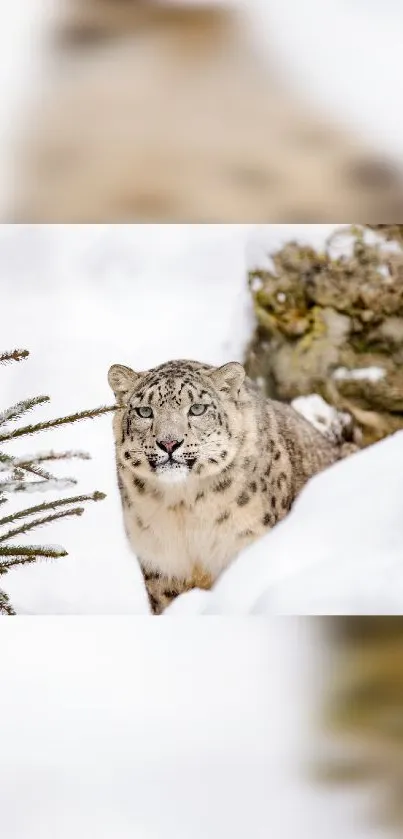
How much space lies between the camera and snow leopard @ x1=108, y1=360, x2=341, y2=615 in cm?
351

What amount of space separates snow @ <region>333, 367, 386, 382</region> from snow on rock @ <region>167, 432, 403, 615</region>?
327mm

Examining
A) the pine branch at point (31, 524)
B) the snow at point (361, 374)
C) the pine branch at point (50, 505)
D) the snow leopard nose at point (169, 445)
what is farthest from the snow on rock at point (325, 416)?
the pine branch at point (50, 505)

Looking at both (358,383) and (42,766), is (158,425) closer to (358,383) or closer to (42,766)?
(358,383)

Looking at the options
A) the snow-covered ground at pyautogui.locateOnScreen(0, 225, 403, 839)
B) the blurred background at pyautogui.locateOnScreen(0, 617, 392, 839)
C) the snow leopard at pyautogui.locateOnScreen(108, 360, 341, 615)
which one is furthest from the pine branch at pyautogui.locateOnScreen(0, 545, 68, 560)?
the snow leopard at pyautogui.locateOnScreen(108, 360, 341, 615)

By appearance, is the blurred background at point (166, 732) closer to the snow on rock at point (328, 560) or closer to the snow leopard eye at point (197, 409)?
the snow on rock at point (328, 560)

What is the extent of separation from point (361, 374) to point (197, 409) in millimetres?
604

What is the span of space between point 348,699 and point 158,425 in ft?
3.50

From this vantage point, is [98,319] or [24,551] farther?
[98,319]

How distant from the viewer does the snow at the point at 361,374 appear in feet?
12.1

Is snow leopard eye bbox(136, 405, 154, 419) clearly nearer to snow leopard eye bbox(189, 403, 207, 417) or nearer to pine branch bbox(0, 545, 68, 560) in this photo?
snow leopard eye bbox(189, 403, 207, 417)

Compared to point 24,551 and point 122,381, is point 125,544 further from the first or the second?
point 24,551

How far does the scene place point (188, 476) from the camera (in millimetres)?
3512
